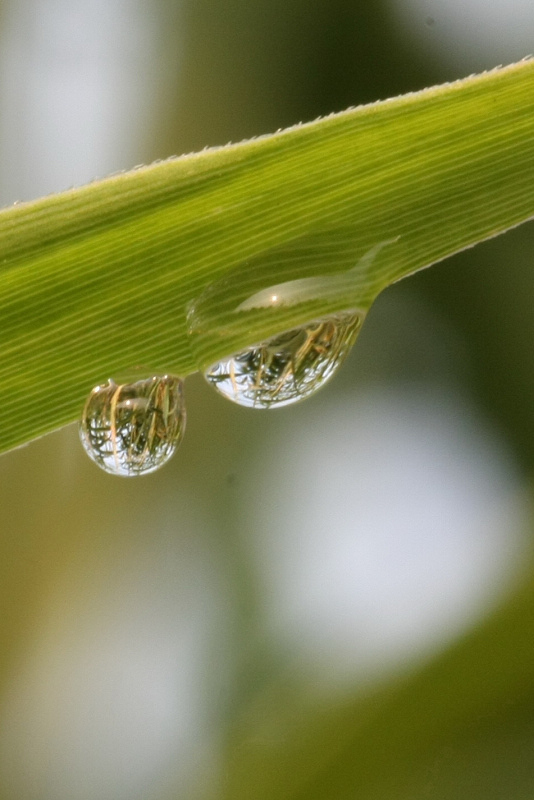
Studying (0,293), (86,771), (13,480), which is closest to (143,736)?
(86,771)

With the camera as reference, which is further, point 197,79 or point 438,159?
point 197,79

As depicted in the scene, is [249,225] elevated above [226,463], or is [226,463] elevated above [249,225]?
[226,463]

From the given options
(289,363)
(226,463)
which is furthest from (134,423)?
(226,463)

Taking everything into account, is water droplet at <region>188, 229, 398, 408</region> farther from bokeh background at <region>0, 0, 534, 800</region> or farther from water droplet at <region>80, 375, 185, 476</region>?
bokeh background at <region>0, 0, 534, 800</region>

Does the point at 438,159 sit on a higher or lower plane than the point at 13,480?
lower

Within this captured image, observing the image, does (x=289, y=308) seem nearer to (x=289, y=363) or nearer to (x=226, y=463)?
(x=289, y=363)

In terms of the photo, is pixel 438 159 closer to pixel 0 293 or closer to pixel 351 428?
pixel 0 293

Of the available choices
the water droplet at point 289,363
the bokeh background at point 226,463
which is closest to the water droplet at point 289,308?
the water droplet at point 289,363

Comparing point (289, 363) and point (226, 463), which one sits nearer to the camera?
point (289, 363)
